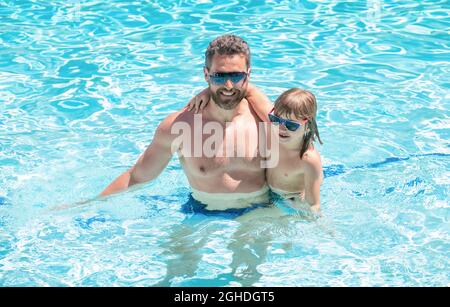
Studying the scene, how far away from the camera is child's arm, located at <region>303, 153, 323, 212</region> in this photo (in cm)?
455

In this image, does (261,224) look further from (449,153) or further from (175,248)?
(449,153)

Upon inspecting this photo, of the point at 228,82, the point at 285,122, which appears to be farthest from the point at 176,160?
the point at 285,122

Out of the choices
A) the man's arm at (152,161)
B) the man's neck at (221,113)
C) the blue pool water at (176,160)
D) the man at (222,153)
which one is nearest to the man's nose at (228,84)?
the man at (222,153)

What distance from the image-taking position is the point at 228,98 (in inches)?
181

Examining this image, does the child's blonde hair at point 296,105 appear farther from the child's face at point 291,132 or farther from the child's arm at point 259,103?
the child's arm at point 259,103

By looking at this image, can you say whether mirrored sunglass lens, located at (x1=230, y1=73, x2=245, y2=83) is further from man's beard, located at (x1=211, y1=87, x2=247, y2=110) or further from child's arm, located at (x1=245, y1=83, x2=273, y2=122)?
child's arm, located at (x1=245, y1=83, x2=273, y2=122)

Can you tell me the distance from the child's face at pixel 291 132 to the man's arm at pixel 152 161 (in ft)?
2.27

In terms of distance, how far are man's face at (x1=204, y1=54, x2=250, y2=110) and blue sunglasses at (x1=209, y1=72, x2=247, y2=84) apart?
0.01 metres

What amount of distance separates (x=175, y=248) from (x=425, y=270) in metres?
1.42

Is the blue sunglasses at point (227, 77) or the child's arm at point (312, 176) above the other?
the blue sunglasses at point (227, 77)

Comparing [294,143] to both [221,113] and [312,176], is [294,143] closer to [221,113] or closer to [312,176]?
[312,176]

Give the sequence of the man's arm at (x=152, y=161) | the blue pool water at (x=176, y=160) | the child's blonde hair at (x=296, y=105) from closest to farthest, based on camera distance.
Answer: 1. the child's blonde hair at (x=296, y=105)
2. the blue pool water at (x=176, y=160)
3. the man's arm at (x=152, y=161)

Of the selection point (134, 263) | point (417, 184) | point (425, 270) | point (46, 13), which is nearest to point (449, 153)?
point (417, 184)

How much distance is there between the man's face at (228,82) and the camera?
4.49m
